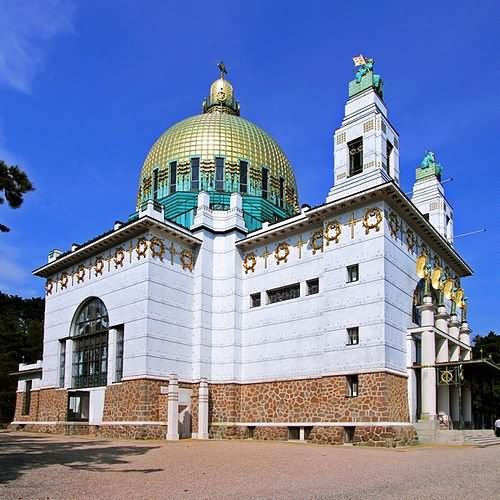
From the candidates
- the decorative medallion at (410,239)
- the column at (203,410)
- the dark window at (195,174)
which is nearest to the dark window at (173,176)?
the dark window at (195,174)

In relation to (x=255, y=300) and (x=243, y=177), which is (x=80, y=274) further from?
(x=243, y=177)

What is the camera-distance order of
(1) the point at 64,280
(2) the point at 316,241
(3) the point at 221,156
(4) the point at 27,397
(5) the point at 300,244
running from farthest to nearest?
(4) the point at 27,397 → (3) the point at 221,156 → (1) the point at 64,280 → (5) the point at 300,244 → (2) the point at 316,241

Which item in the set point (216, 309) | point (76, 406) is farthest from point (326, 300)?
point (76, 406)

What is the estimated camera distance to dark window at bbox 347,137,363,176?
104 feet

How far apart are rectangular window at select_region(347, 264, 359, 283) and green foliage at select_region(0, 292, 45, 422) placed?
2764 cm

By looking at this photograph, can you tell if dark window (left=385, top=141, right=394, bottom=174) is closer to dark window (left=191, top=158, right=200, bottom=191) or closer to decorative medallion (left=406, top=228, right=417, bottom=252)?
decorative medallion (left=406, top=228, right=417, bottom=252)

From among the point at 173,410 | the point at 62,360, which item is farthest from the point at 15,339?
the point at 173,410

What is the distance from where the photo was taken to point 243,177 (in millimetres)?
40719

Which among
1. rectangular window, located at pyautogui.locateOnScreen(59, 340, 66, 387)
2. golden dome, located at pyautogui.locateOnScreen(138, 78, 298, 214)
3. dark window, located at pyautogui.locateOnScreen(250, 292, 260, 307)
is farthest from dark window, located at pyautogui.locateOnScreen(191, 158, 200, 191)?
rectangular window, located at pyautogui.locateOnScreen(59, 340, 66, 387)

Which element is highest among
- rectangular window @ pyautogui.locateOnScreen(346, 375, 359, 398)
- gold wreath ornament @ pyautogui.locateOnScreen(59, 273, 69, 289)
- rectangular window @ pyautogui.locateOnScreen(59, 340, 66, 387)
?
gold wreath ornament @ pyautogui.locateOnScreen(59, 273, 69, 289)

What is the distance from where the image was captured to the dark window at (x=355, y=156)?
31.6 meters

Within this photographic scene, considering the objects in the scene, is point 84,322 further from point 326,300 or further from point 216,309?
point 326,300

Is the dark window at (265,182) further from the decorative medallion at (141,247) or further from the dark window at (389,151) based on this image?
the decorative medallion at (141,247)

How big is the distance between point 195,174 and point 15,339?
30230 mm
